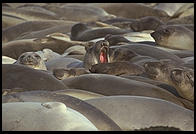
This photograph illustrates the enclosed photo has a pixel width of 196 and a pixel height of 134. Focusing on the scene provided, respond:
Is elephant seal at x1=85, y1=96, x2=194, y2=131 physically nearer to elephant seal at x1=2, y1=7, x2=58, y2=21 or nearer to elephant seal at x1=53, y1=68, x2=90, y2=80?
elephant seal at x1=53, y1=68, x2=90, y2=80

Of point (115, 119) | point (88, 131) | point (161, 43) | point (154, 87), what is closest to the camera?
point (88, 131)

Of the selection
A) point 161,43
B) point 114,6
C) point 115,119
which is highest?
point 115,119

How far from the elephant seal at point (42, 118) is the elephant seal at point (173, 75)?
5.62 ft

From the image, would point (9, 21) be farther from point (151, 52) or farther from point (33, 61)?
point (33, 61)

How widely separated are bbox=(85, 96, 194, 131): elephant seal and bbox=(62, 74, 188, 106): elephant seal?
639 mm

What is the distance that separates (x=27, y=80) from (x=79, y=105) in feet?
3.90

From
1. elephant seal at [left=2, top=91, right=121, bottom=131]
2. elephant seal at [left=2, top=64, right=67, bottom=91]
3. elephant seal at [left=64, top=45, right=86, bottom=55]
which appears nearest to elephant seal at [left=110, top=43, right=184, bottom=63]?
elephant seal at [left=64, top=45, right=86, bottom=55]

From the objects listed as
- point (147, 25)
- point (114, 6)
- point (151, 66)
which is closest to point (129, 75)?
point (151, 66)

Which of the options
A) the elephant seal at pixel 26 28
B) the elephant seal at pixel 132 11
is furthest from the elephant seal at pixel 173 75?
the elephant seal at pixel 132 11

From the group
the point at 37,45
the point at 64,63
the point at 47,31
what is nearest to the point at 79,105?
the point at 64,63

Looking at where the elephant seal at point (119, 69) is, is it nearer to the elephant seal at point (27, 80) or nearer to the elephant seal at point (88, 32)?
the elephant seal at point (27, 80)

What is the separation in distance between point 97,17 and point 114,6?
1.56m

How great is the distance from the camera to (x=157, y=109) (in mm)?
3338

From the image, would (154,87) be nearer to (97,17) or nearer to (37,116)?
(37,116)
